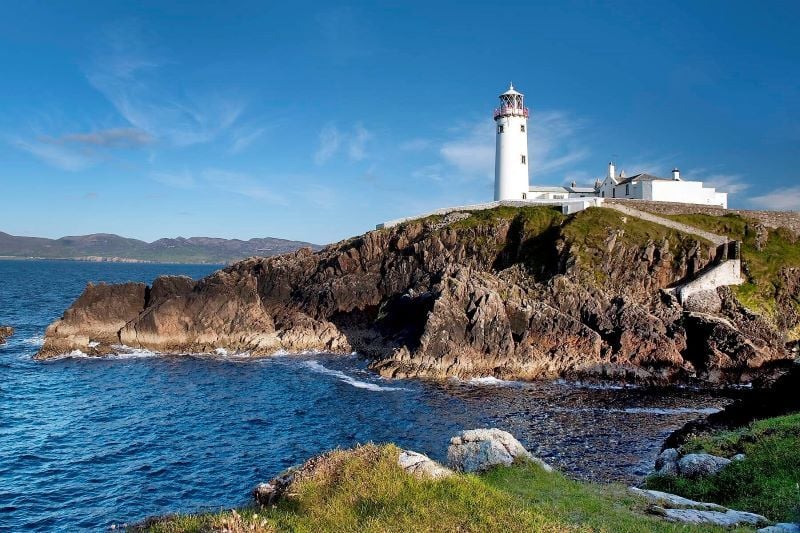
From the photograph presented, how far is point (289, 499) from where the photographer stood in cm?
1516

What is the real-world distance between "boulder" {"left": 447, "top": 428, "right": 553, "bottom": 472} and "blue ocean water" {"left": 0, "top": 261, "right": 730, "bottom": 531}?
8.91 meters

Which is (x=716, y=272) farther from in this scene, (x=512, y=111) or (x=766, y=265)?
(x=512, y=111)

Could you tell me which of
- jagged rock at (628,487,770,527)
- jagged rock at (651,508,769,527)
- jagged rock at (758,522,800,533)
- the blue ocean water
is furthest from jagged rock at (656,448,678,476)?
jagged rock at (758,522,800,533)

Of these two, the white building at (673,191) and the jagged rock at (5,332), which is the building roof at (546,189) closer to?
the white building at (673,191)

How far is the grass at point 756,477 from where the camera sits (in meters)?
17.9

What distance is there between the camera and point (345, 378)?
2030 inches

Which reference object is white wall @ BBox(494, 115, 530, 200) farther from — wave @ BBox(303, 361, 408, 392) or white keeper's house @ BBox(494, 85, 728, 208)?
wave @ BBox(303, 361, 408, 392)

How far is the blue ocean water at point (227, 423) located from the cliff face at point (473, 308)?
4637mm

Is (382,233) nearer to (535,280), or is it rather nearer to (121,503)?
(535,280)

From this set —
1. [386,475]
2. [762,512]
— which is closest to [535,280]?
[762,512]

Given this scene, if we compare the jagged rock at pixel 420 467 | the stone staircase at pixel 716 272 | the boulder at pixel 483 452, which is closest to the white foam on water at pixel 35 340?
the boulder at pixel 483 452

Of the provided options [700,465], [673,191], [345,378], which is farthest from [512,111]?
[700,465]

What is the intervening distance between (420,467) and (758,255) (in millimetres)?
63753

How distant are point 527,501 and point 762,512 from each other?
332 inches
